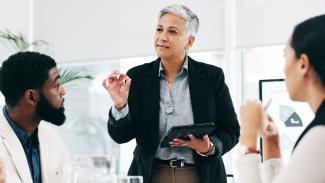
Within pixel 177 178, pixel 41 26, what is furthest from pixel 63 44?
pixel 177 178

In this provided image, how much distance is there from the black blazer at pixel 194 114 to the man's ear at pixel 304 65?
0.92 m

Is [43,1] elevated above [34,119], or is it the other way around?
[43,1]

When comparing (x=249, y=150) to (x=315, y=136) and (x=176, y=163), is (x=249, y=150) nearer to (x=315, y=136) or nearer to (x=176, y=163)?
(x=315, y=136)

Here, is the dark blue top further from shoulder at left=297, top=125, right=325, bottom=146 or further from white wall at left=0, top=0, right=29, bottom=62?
white wall at left=0, top=0, right=29, bottom=62

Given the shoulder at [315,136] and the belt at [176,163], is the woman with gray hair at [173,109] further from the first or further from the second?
the shoulder at [315,136]

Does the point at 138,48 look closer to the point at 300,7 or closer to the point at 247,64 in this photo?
the point at 247,64

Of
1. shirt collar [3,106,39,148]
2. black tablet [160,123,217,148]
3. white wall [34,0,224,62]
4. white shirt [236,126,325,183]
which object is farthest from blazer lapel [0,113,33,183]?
white wall [34,0,224,62]

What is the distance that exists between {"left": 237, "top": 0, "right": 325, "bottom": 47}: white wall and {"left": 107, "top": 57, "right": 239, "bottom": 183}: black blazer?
1.50 m

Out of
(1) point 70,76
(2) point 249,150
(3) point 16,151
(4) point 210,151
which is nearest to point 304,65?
(2) point 249,150

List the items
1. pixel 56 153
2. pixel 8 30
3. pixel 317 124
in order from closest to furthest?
pixel 317 124
pixel 56 153
pixel 8 30

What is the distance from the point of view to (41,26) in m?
4.85

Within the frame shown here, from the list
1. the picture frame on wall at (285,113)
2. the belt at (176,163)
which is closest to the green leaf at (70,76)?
the picture frame on wall at (285,113)

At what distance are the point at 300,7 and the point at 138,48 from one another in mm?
1444

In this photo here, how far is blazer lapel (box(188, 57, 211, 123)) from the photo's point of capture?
2.19 metres
